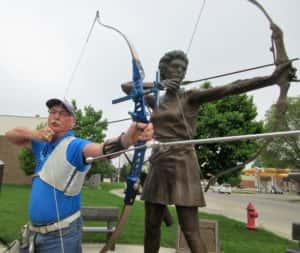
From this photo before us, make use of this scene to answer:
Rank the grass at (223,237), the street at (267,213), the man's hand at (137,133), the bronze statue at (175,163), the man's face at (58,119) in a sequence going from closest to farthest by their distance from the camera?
the man's hand at (137,133) → the man's face at (58,119) → the bronze statue at (175,163) → the grass at (223,237) → the street at (267,213)

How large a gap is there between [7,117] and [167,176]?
98.0ft

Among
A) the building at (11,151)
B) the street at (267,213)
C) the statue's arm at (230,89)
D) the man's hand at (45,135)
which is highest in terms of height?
the building at (11,151)

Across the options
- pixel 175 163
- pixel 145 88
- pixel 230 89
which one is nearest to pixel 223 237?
pixel 175 163

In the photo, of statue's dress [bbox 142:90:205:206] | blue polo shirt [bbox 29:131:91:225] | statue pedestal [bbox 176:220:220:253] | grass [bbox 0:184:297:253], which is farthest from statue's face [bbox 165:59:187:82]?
grass [bbox 0:184:297:253]

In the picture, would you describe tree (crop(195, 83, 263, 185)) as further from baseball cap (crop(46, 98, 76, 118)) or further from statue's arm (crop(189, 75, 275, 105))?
baseball cap (crop(46, 98, 76, 118))

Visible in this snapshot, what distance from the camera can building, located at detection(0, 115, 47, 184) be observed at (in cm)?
2931

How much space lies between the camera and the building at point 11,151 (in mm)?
29312

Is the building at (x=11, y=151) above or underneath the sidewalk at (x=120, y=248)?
above

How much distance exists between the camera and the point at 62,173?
217 cm

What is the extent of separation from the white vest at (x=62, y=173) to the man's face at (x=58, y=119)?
0.09m

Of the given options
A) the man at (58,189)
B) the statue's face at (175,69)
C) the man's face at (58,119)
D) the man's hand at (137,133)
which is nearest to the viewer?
the man's hand at (137,133)

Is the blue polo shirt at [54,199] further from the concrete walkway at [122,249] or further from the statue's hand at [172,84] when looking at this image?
the concrete walkway at [122,249]

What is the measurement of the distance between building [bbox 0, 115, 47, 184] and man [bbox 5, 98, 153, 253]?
27.9 metres

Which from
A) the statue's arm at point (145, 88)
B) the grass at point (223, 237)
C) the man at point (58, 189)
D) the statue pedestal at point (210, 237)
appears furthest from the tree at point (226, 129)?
the man at point (58, 189)
